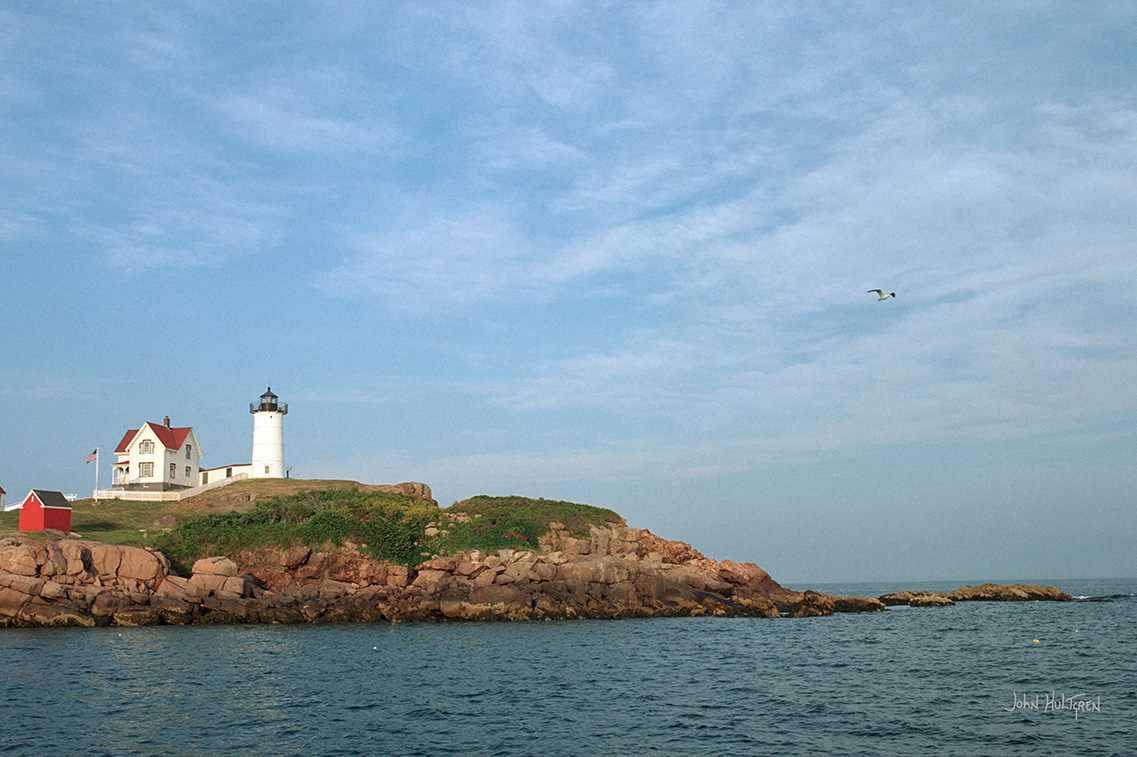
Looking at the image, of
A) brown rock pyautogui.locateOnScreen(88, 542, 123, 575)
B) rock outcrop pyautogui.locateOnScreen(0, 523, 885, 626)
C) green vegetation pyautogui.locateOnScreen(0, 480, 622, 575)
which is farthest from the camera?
green vegetation pyautogui.locateOnScreen(0, 480, 622, 575)

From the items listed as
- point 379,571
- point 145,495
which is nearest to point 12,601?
point 379,571

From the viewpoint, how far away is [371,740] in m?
21.2

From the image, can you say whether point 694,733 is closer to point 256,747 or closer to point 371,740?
point 371,740

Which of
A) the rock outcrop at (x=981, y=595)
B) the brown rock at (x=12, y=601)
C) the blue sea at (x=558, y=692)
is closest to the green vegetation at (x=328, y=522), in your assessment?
the brown rock at (x=12, y=601)

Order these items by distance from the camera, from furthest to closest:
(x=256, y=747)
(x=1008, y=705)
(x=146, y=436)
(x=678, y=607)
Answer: (x=146, y=436) < (x=678, y=607) < (x=1008, y=705) < (x=256, y=747)

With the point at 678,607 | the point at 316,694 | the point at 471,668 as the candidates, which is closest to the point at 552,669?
the point at 471,668

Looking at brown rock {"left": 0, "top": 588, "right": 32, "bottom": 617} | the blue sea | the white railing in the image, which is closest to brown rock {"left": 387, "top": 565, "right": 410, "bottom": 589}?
the blue sea

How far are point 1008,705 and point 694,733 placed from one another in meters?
10.5

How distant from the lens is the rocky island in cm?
4588

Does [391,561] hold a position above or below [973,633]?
above

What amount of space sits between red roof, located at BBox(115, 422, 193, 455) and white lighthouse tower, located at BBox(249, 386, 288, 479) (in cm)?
628

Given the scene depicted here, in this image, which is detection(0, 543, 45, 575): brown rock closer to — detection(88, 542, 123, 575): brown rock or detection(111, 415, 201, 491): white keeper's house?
detection(88, 542, 123, 575): brown rock
